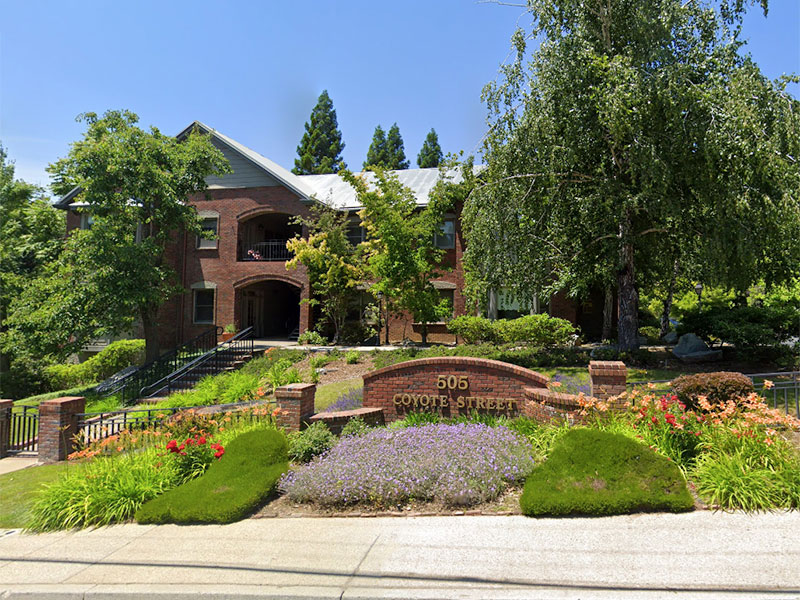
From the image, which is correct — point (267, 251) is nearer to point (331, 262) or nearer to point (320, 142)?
point (331, 262)

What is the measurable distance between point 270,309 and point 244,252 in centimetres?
384

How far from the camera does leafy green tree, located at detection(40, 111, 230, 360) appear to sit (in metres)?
16.8

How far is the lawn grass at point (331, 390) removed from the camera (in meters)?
12.0

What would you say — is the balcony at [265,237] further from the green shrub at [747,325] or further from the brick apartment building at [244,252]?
the green shrub at [747,325]

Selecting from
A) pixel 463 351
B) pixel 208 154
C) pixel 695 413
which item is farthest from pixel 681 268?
pixel 208 154

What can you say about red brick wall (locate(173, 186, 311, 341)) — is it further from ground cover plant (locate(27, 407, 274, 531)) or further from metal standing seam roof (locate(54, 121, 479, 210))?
ground cover plant (locate(27, 407, 274, 531))

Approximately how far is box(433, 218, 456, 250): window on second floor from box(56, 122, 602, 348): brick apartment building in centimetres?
4

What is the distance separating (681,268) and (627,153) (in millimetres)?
7878

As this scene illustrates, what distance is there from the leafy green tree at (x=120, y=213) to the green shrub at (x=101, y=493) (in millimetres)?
10849

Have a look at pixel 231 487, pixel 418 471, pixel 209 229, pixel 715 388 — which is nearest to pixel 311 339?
pixel 209 229

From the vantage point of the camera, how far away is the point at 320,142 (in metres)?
44.5

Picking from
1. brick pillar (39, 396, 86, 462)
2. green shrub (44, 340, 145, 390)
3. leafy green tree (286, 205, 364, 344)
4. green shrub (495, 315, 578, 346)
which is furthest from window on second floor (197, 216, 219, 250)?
brick pillar (39, 396, 86, 462)

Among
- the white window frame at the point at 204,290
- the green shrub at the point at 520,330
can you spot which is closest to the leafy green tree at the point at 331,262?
→ the green shrub at the point at 520,330

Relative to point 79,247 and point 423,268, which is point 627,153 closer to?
point 423,268
